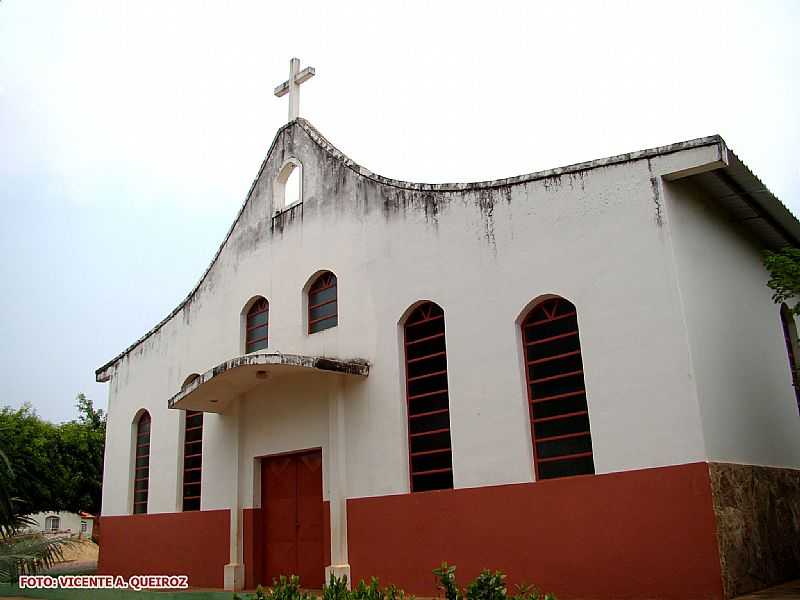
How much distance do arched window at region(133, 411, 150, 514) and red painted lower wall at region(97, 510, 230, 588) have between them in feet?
1.27

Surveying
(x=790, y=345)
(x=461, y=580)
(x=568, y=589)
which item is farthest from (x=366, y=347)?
(x=790, y=345)

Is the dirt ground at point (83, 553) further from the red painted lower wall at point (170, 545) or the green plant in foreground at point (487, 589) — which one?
the green plant in foreground at point (487, 589)

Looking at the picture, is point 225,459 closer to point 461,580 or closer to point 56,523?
point 461,580

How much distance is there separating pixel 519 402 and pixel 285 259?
216 inches

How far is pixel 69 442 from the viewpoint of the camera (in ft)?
88.5

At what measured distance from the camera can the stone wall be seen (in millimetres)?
8180

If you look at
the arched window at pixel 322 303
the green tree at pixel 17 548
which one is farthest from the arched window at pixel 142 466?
the arched window at pixel 322 303

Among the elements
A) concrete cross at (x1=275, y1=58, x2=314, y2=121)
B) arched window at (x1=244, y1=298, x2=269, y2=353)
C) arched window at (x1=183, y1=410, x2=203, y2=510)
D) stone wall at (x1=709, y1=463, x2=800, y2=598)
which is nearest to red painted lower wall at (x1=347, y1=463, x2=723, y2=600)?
stone wall at (x1=709, y1=463, x2=800, y2=598)

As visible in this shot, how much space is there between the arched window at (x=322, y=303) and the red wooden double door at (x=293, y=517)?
204cm

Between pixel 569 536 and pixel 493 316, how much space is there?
2.86m

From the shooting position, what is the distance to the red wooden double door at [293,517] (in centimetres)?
1202

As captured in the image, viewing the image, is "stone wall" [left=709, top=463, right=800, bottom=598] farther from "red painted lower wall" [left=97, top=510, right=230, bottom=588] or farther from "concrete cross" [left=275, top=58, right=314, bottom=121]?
"concrete cross" [left=275, top=58, right=314, bottom=121]

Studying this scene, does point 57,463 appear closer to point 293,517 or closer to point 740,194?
point 293,517

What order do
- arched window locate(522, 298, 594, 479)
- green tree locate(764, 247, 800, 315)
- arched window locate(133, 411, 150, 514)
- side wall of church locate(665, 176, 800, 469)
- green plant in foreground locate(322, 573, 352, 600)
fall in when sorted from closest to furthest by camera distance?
green plant in foreground locate(322, 573, 352, 600) < side wall of church locate(665, 176, 800, 469) < arched window locate(522, 298, 594, 479) < green tree locate(764, 247, 800, 315) < arched window locate(133, 411, 150, 514)
